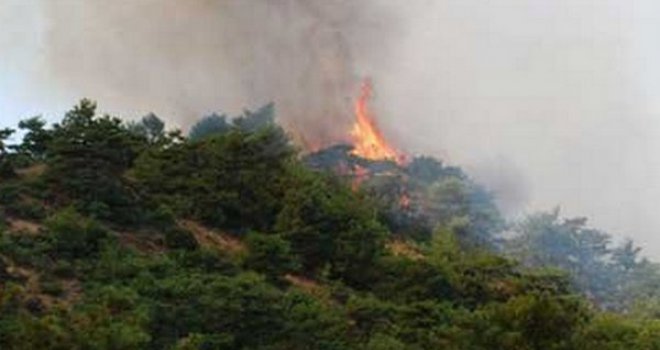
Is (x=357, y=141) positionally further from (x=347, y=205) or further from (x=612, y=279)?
(x=347, y=205)

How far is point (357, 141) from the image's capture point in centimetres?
9512

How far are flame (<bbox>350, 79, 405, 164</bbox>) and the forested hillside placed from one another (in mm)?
30374

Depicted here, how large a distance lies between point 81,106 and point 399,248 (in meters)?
18.0

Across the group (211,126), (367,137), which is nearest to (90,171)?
(211,126)

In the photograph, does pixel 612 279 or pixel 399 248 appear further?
→ pixel 612 279

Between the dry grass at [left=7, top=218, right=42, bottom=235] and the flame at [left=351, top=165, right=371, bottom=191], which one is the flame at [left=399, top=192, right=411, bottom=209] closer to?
the flame at [left=351, top=165, right=371, bottom=191]

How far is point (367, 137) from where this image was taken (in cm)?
9656

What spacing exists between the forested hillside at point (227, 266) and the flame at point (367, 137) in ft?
99.7

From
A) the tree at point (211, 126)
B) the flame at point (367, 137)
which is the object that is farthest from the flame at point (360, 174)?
the tree at point (211, 126)

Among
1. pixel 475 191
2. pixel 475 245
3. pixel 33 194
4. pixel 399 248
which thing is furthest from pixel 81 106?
pixel 475 191

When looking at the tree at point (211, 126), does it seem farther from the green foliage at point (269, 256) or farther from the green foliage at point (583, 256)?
the green foliage at point (269, 256)

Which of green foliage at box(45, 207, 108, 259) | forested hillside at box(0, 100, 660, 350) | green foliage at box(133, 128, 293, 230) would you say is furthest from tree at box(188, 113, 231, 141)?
green foliage at box(45, 207, 108, 259)

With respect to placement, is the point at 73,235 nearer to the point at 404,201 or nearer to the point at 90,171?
the point at 90,171

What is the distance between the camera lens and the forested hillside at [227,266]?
29.9 m
